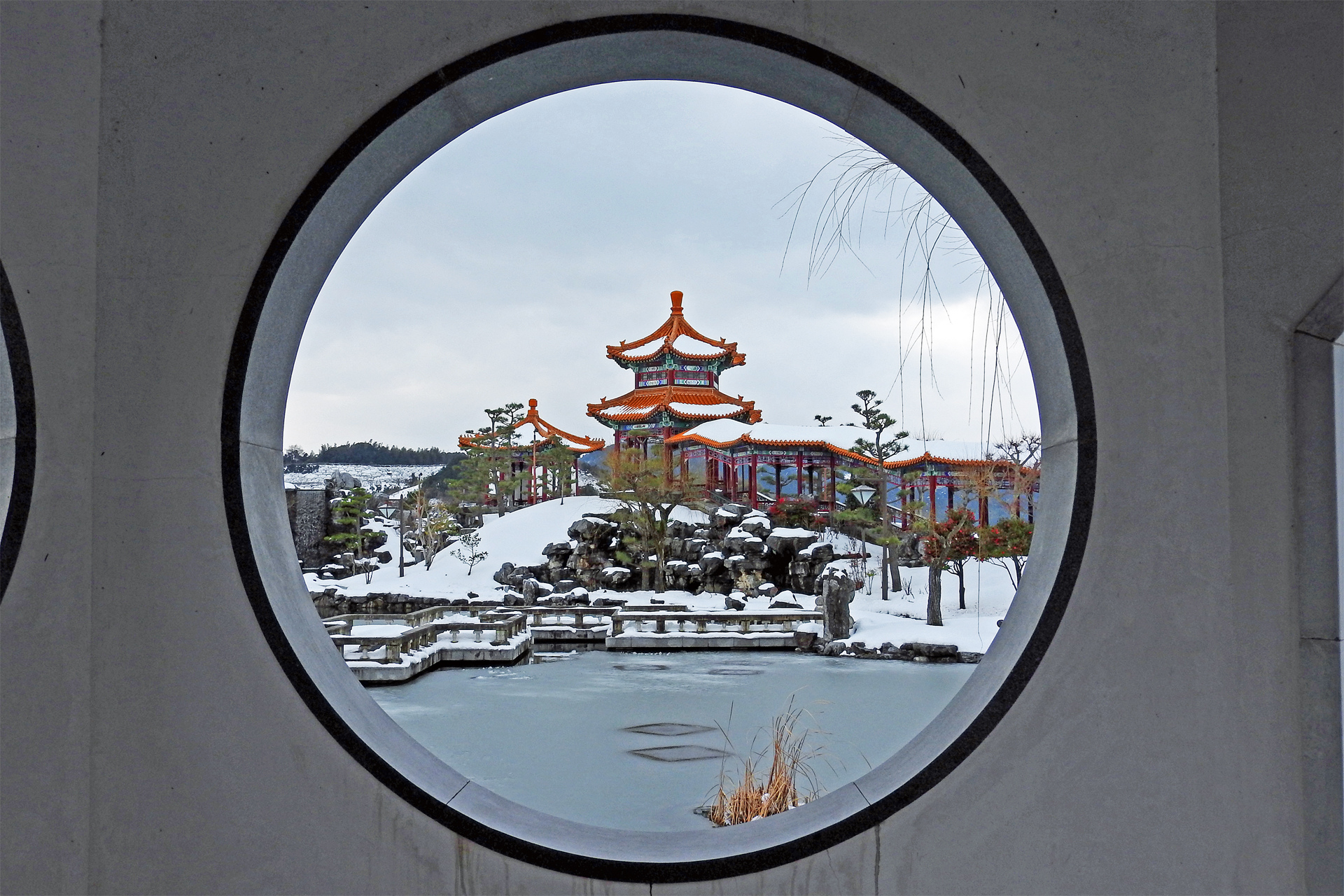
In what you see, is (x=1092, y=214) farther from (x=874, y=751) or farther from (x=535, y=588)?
(x=535, y=588)

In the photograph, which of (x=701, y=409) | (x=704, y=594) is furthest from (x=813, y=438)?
(x=704, y=594)

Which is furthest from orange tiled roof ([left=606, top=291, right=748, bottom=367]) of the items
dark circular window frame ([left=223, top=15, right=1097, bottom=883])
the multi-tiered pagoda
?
dark circular window frame ([left=223, top=15, right=1097, bottom=883])

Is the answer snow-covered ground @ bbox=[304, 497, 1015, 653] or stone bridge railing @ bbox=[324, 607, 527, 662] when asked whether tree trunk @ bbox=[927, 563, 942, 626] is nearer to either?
snow-covered ground @ bbox=[304, 497, 1015, 653]

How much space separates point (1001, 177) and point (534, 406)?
19480 mm

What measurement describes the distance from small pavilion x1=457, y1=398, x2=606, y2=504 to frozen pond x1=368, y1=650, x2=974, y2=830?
31.9ft

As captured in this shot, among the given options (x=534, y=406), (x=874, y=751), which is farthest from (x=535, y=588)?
(x=534, y=406)

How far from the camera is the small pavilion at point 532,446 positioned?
760 inches

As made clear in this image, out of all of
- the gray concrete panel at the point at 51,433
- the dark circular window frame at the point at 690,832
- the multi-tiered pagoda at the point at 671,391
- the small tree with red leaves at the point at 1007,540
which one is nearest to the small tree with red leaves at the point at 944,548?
the small tree with red leaves at the point at 1007,540

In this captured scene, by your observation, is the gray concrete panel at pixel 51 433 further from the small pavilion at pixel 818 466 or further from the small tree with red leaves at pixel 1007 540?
the small pavilion at pixel 818 466

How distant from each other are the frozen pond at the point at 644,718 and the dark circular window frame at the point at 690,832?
11.6 feet

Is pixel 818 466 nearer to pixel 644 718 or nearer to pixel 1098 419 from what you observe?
pixel 644 718

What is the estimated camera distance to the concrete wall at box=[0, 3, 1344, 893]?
3.90 feet

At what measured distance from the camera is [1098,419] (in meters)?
1.21

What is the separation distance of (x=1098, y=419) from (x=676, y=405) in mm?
17016
